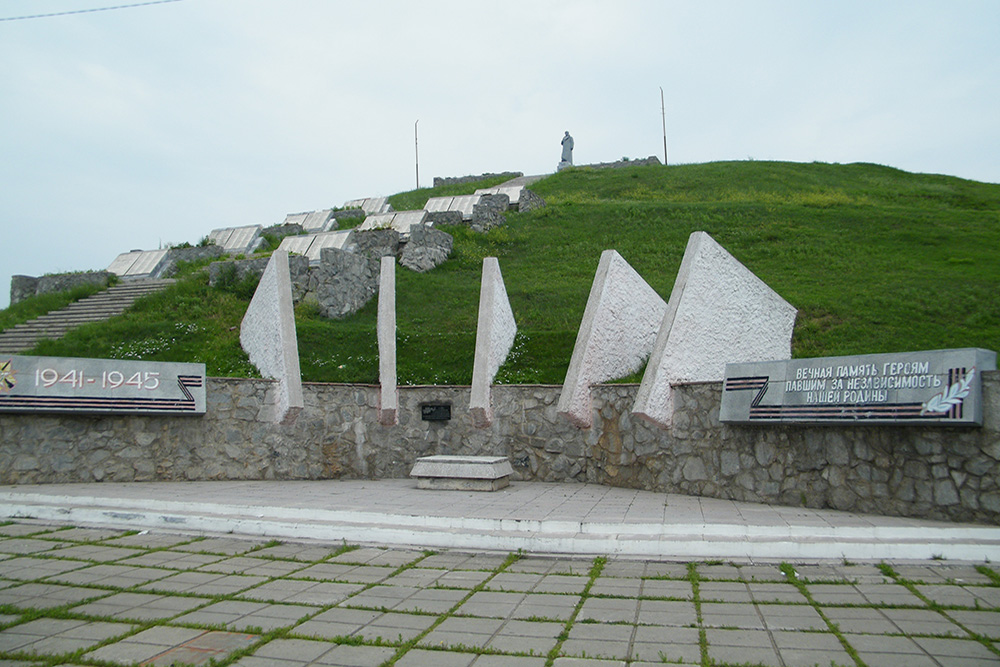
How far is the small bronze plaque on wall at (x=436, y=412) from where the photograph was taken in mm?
9766

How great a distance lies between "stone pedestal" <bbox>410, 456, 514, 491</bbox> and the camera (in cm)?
809

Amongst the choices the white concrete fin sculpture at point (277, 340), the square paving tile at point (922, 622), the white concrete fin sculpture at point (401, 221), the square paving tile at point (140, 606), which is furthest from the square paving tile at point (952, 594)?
the white concrete fin sculpture at point (401, 221)

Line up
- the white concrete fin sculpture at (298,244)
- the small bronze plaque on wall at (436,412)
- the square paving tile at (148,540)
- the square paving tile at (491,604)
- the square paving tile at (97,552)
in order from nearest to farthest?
the square paving tile at (491,604) → the square paving tile at (97,552) → the square paving tile at (148,540) → the small bronze plaque on wall at (436,412) → the white concrete fin sculpture at (298,244)

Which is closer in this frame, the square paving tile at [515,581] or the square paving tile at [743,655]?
the square paving tile at [743,655]

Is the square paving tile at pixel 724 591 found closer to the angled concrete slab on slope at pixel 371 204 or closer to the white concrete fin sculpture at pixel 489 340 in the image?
the white concrete fin sculpture at pixel 489 340

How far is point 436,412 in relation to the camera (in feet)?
32.0

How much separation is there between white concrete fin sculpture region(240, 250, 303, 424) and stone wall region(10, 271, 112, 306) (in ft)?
19.4

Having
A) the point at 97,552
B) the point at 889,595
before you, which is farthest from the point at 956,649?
the point at 97,552

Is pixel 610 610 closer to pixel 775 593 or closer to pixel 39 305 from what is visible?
pixel 775 593

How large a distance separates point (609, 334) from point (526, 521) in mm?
4111

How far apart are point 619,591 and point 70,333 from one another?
10.7 metres

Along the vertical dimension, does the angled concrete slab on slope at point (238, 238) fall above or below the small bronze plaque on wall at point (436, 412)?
above

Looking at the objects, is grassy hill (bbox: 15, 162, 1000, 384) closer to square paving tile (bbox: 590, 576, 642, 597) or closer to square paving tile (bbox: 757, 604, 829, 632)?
square paving tile (bbox: 590, 576, 642, 597)

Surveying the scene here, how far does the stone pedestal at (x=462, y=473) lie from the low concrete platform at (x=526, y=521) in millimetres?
246
